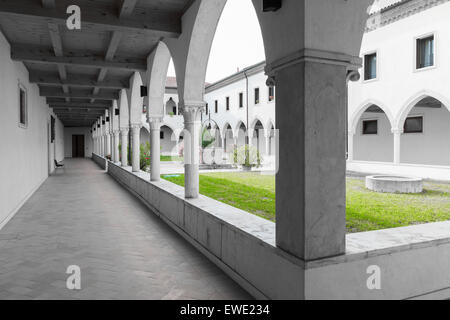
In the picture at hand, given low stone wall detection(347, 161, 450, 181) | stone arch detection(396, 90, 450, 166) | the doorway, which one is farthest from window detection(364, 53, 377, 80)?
the doorway

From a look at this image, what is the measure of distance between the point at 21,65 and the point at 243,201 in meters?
6.24

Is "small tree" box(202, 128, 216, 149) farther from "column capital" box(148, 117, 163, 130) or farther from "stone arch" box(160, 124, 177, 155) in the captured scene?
"column capital" box(148, 117, 163, 130)

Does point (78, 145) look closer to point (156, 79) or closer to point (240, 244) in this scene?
point (156, 79)

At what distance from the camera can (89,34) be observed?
671 centimetres

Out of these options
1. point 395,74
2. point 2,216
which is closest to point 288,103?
point 2,216

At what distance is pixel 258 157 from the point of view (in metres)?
16.3

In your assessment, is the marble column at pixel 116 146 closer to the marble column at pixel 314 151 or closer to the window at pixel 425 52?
the window at pixel 425 52

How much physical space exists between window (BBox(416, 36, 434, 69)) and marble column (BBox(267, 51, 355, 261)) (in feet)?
41.9

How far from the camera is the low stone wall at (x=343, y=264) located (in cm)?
A: 267

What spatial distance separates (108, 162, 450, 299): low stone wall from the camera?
2668 mm

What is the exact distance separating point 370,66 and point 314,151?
14.8 m

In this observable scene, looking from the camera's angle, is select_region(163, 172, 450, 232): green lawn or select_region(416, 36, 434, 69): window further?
select_region(416, 36, 434, 69): window

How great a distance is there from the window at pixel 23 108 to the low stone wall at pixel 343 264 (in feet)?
22.1
